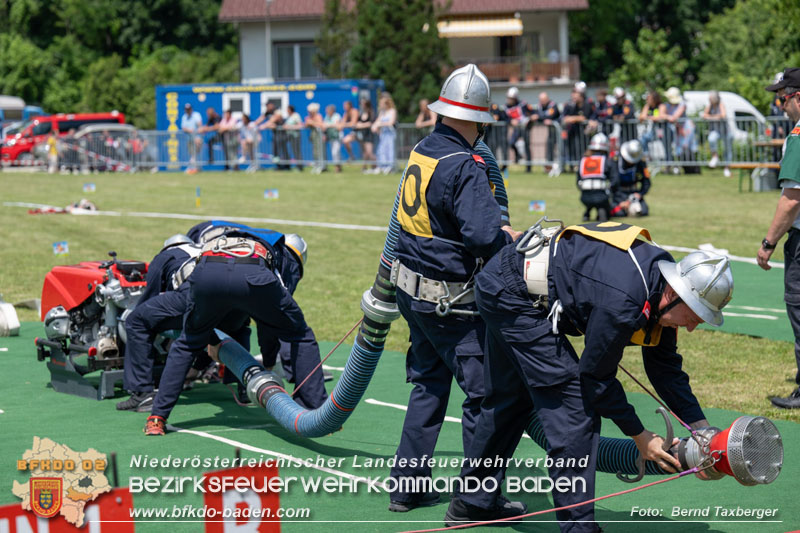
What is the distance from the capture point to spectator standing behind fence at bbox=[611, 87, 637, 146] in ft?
81.5

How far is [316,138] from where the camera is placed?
29.4 m

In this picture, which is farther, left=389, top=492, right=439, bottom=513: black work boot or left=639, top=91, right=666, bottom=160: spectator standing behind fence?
left=639, top=91, right=666, bottom=160: spectator standing behind fence

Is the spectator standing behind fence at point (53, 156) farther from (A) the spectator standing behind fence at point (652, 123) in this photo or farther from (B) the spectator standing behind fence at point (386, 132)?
(A) the spectator standing behind fence at point (652, 123)

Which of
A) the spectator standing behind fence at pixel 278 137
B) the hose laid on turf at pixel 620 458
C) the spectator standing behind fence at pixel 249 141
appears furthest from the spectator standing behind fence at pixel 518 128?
the hose laid on turf at pixel 620 458

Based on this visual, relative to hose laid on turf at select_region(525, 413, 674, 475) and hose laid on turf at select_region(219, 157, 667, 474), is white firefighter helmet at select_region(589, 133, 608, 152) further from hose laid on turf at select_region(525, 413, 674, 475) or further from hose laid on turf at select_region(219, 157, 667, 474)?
hose laid on turf at select_region(525, 413, 674, 475)

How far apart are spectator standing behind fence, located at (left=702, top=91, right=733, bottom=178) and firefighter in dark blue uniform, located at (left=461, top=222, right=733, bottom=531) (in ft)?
68.0

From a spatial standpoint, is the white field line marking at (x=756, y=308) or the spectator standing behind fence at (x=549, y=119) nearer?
the white field line marking at (x=756, y=308)

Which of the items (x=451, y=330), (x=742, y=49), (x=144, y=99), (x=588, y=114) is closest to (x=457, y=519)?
(x=451, y=330)

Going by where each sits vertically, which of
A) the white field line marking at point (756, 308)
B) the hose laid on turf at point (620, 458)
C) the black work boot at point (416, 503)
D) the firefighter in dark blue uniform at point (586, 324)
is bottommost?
the black work boot at point (416, 503)

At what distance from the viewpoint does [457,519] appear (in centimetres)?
573

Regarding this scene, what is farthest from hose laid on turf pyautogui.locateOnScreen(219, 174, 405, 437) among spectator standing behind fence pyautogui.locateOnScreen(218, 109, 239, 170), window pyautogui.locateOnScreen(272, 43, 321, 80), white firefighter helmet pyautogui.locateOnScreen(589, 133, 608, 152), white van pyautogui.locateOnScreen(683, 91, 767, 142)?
window pyautogui.locateOnScreen(272, 43, 321, 80)

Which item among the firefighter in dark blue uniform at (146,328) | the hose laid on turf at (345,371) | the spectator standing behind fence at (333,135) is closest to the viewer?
the hose laid on turf at (345,371)

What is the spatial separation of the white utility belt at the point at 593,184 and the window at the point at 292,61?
1421 inches

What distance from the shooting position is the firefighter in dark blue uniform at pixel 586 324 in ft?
15.4
